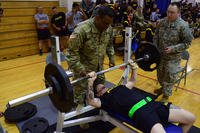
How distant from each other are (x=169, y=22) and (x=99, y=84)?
145 centimetres

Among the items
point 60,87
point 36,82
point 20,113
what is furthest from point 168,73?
point 36,82

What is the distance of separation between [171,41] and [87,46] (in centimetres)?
145

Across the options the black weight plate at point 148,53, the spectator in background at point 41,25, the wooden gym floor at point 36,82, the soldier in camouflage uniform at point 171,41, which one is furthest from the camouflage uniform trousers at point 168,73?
the spectator in background at point 41,25

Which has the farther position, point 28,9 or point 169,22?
point 28,9

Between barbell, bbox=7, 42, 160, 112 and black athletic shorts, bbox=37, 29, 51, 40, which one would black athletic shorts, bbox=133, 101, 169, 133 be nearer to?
barbell, bbox=7, 42, 160, 112

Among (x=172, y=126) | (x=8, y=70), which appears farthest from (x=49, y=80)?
(x=8, y=70)

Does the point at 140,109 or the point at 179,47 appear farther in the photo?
the point at 179,47

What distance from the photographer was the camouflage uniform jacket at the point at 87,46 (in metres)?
2.01

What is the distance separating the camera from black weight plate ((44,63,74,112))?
144 centimetres

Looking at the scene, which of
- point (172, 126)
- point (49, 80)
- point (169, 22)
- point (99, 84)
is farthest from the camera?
point (169, 22)

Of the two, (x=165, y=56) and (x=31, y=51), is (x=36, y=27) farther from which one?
(x=165, y=56)

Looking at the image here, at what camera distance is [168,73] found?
9.73ft

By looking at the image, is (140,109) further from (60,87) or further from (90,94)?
(60,87)

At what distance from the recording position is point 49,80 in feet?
5.21
